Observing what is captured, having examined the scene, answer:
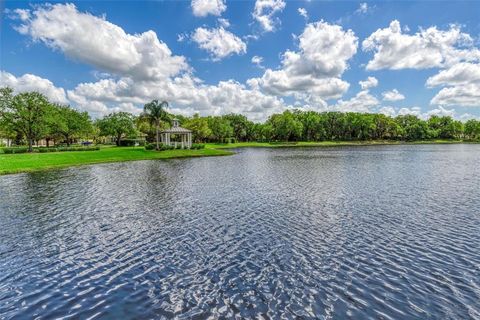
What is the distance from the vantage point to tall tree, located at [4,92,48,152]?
65375 millimetres

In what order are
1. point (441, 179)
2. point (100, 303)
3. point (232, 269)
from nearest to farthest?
point (100, 303) → point (232, 269) → point (441, 179)

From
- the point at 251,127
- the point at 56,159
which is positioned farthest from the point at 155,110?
the point at 251,127

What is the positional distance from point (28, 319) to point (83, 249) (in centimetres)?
503

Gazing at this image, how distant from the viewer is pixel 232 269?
35.8 ft

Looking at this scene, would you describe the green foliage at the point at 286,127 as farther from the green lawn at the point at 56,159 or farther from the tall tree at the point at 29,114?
the tall tree at the point at 29,114

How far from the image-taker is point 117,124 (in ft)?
352

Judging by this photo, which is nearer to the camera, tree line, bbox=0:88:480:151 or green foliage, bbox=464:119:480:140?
tree line, bbox=0:88:480:151

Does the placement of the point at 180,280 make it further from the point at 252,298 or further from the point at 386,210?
the point at 386,210

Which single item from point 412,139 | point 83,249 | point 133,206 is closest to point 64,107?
point 133,206

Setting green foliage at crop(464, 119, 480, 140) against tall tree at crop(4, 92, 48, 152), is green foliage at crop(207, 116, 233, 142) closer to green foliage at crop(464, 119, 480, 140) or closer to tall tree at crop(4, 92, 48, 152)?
tall tree at crop(4, 92, 48, 152)

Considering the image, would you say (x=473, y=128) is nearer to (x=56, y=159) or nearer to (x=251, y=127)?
(x=251, y=127)

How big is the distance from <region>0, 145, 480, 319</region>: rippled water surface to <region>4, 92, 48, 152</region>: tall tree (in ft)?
174

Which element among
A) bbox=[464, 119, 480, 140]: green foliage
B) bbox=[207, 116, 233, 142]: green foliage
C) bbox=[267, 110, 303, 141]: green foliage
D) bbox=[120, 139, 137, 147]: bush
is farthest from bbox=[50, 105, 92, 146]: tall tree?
bbox=[464, 119, 480, 140]: green foliage

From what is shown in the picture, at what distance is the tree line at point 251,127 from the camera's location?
79206 millimetres
